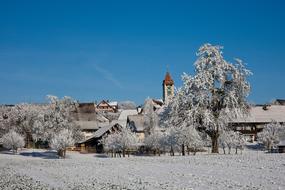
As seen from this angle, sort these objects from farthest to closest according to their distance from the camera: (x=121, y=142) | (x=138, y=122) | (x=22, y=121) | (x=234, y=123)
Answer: (x=138, y=122) → (x=22, y=121) → (x=234, y=123) → (x=121, y=142)

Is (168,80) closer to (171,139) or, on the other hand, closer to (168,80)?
(168,80)

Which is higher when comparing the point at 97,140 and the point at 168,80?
the point at 168,80

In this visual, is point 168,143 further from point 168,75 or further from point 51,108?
point 168,75

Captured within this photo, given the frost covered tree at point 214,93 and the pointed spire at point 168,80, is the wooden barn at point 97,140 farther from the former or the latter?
the pointed spire at point 168,80

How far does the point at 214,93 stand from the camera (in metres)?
47.7

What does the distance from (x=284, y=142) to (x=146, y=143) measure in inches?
861

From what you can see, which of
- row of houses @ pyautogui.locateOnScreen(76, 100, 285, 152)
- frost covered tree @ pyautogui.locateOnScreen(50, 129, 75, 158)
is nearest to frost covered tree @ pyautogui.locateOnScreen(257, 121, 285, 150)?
row of houses @ pyautogui.locateOnScreen(76, 100, 285, 152)

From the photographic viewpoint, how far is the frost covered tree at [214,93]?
154ft

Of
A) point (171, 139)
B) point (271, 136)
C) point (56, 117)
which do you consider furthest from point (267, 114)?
point (56, 117)

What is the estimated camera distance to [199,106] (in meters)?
47.8

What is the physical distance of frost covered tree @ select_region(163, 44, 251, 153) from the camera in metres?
47.0

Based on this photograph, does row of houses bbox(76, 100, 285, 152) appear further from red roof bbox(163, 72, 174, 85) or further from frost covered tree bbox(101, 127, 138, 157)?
red roof bbox(163, 72, 174, 85)

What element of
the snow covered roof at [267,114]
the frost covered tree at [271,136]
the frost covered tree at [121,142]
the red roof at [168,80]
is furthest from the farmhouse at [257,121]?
the red roof at [168,80]

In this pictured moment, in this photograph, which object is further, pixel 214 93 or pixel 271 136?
pixel 271 136
